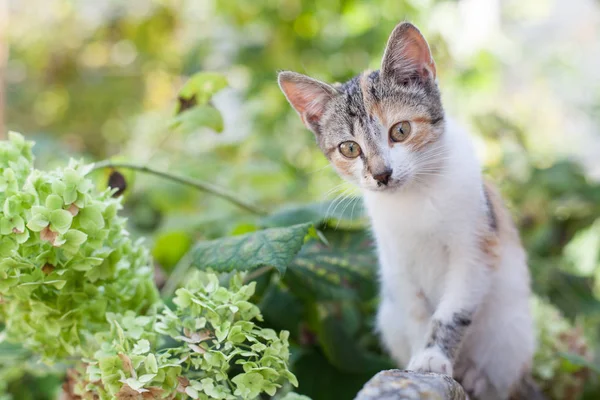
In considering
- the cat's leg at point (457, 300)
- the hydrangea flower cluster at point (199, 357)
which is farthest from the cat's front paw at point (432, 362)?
the hydrangea flower cluster at point (199, 357)

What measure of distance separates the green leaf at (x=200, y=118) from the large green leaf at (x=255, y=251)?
257 mm

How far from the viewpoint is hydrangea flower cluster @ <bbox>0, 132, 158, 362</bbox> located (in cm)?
79

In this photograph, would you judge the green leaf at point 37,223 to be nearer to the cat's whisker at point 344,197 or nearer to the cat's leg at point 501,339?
the cat's whisker at point 344,197

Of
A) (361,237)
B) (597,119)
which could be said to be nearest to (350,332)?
(361,237)

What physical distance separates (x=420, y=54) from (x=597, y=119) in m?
1.38

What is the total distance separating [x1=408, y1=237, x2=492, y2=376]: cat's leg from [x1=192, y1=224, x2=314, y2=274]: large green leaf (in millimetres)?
262

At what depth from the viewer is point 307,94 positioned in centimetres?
107

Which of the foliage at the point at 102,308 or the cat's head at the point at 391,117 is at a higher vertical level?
the cat's head at the point at 391,117

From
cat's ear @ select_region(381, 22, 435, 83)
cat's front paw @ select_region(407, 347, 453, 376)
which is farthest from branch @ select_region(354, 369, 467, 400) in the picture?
cat's ear @ select_region(381, 22, 435, 83)

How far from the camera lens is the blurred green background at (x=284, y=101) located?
1669 mm

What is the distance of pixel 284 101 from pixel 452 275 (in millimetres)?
1367

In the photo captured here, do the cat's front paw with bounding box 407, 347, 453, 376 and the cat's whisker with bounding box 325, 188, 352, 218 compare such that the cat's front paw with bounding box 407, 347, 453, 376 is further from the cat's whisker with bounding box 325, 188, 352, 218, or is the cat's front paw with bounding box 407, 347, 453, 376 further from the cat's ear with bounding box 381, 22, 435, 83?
the cat's ear with bounding box 381, 22, 435, 83

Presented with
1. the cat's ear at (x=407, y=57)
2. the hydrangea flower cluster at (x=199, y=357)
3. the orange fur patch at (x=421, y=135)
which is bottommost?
the hydrangea flower cluster at (x=199, y=357)

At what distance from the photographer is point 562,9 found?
2.94m
